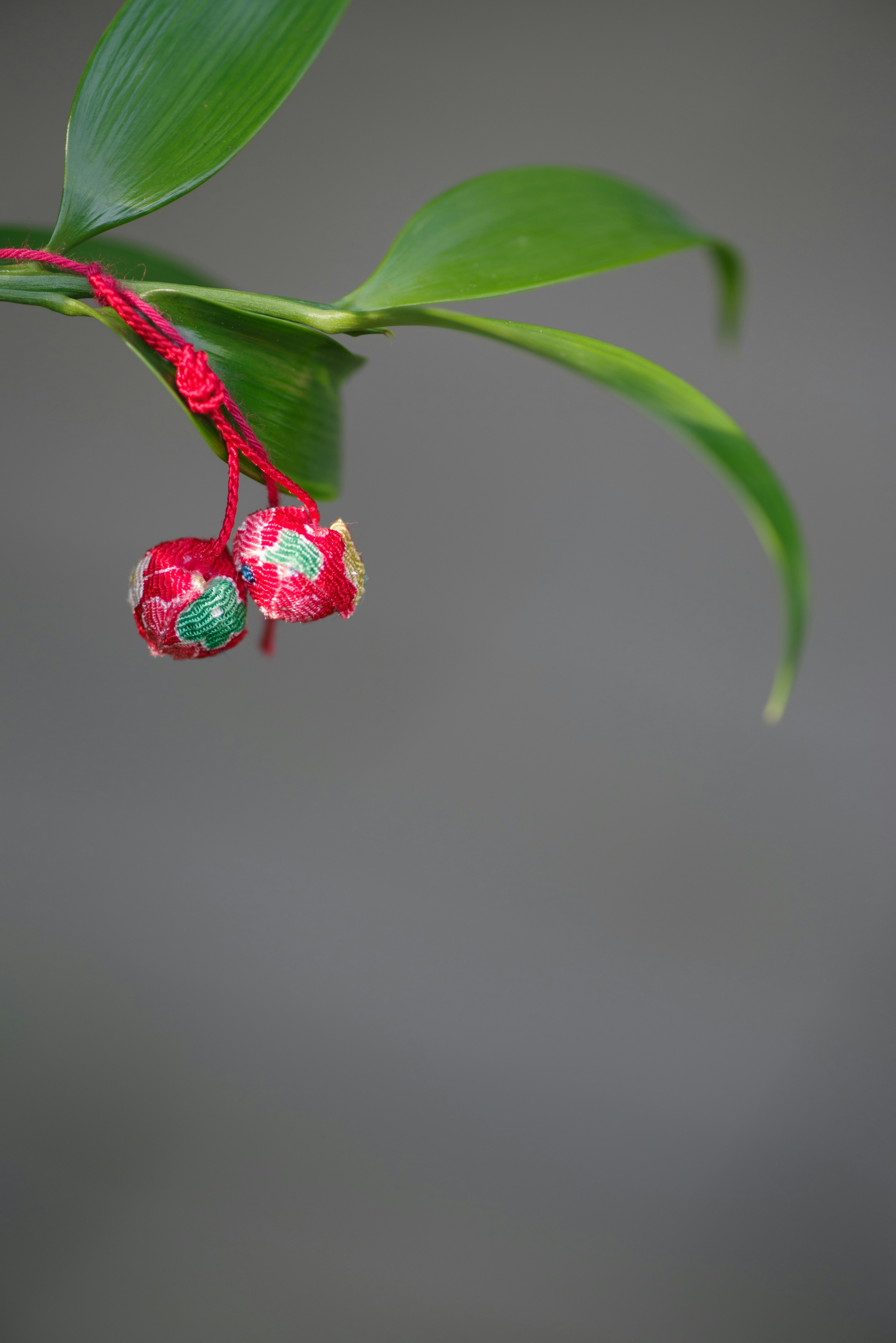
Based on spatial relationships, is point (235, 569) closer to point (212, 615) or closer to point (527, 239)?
point (212, 615)

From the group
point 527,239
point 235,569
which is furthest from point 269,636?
point 527,239

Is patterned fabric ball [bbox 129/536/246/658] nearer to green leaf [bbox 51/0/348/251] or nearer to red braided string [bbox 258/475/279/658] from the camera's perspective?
red braided string [bbox 258/475/279/658]

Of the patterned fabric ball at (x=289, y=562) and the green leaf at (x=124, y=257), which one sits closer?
the patterned fabric ball at (x=289, y=562)

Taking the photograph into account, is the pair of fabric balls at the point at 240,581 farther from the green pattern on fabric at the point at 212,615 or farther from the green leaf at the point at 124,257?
the green leaf at the point at 124,257

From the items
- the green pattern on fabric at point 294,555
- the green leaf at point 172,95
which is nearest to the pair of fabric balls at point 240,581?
the green pattern on fabric at point 294,555

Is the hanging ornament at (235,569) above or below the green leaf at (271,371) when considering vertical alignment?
below

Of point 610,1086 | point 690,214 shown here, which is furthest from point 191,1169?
point 690,214

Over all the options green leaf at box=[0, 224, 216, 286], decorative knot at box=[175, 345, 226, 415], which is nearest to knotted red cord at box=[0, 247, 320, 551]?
decorative knot at box=[175, 345, 226, 415]
